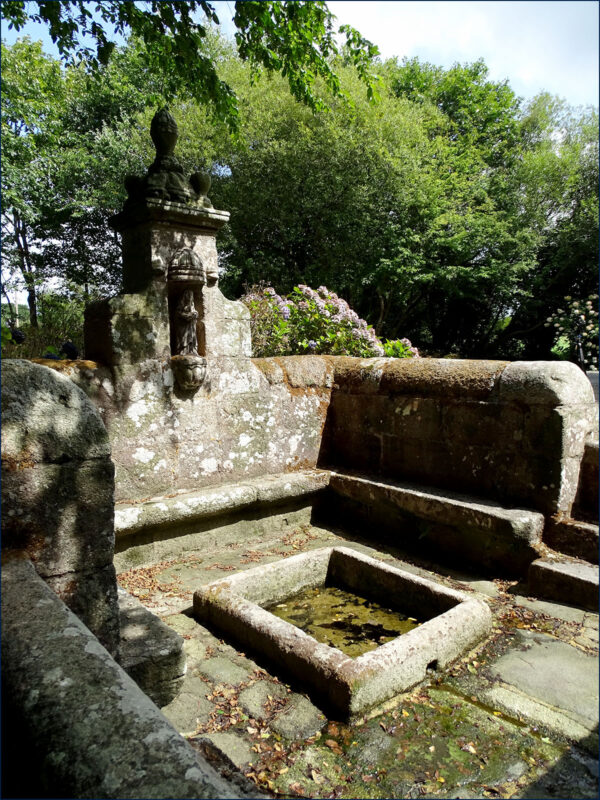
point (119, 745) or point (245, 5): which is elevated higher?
point (245, 5)

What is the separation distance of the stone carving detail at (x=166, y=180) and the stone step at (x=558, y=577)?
3.24 metres

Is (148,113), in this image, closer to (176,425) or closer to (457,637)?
(176,425)

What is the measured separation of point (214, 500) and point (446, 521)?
62.3 inches

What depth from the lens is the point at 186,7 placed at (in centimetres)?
241

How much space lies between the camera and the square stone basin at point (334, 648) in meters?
1.92

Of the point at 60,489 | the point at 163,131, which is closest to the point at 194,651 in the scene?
the point at 60,489

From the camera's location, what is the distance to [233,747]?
1760 mm

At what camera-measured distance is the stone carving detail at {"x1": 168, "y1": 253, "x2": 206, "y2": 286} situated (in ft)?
11.7

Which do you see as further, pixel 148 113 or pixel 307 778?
pixel 148 113

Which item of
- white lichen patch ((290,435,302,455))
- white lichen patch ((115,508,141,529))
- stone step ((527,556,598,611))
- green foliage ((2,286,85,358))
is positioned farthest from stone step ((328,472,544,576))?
green foliage ((2,286,85,358))

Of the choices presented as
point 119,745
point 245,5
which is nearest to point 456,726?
point 119,745

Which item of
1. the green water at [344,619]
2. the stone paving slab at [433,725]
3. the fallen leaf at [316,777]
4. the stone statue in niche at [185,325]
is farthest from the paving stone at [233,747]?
the stone statue in niche at [185,325]

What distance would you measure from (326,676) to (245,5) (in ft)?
9.12

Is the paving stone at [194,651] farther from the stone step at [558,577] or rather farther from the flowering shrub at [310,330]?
the flowering shrub at [310,330]
